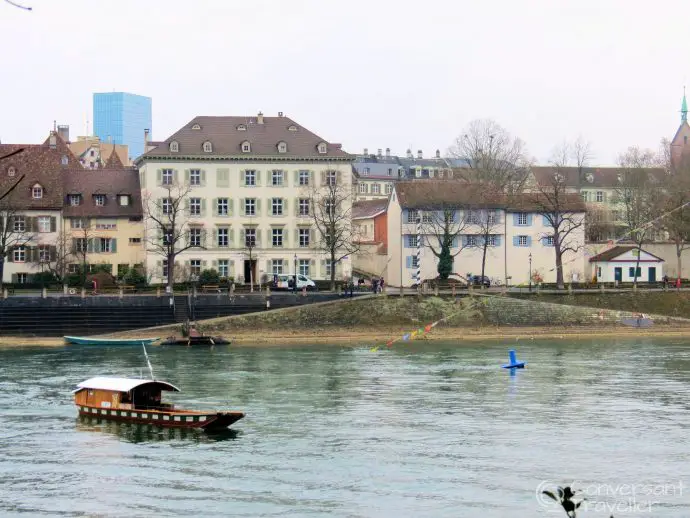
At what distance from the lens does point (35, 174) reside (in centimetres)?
10025

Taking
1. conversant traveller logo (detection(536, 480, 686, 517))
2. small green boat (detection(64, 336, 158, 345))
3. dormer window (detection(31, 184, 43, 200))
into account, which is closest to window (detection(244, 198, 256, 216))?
dormer window (detection(31, 184, 43, 200))

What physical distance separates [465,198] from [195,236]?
22571mm

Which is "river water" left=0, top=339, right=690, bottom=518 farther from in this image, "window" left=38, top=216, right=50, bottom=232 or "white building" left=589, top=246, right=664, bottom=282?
"white building" left=589, top=246, right=664, bottom=282

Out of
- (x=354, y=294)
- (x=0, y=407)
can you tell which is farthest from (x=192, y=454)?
(x=354, y=294)

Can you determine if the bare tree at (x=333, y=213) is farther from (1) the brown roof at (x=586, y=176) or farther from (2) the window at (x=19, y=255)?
(1) the brown roof at (x=586, y=176)

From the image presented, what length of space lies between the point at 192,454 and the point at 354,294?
159 ft

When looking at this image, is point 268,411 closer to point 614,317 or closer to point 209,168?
point 614,317

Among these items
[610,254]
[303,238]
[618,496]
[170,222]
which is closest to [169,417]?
[618,496]

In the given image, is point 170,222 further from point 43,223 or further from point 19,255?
point 19,255

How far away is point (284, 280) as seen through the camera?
92.9m

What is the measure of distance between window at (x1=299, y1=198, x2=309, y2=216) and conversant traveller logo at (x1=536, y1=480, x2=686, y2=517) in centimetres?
6479

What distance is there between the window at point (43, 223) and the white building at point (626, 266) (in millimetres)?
45432

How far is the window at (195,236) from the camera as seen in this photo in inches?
3782

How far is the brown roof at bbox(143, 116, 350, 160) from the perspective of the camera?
96.7 meters
